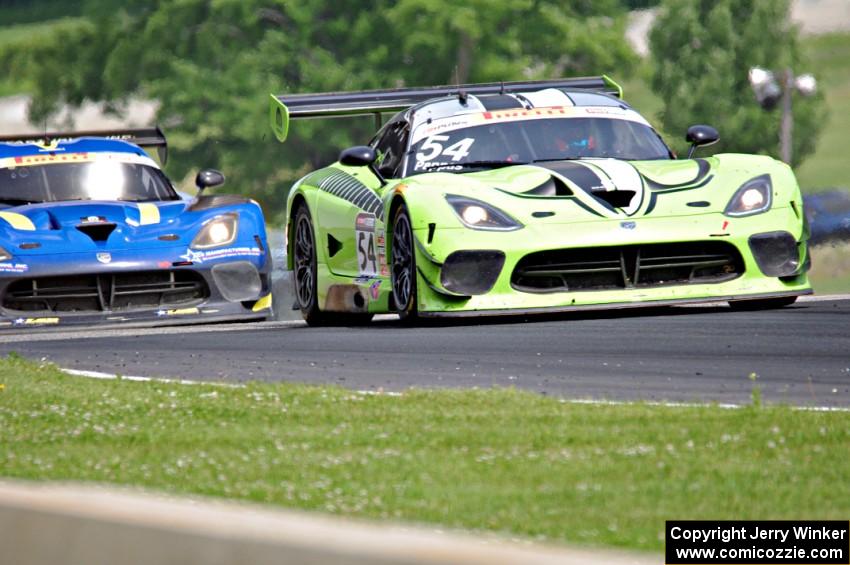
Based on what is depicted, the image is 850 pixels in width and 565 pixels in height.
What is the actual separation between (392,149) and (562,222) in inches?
92.6

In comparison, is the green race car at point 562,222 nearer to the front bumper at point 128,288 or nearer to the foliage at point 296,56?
the front bumper at point 128,288

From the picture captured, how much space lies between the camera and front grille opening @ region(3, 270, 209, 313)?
42.9ft

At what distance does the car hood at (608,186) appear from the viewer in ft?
36.4

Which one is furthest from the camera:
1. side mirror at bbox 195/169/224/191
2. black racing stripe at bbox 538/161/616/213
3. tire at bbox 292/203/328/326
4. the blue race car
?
side mirror at bbox 195/169/224/191

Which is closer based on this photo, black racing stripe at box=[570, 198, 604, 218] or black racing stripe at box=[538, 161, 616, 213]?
black racing stripe at box=[570, 198, 604, 218]

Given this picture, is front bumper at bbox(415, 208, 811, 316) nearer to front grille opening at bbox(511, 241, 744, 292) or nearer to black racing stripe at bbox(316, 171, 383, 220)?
front grille opening at bbox(511, 241, 744, 292)

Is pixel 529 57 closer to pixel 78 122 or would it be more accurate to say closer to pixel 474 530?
pixel 78 122

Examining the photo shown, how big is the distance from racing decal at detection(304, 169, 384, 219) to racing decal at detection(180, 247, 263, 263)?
2.22 feet

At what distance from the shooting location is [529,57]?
206ft

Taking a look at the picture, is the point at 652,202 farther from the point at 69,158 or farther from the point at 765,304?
the point at 69,158

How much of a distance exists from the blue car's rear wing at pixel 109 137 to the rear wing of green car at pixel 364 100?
1741 mm

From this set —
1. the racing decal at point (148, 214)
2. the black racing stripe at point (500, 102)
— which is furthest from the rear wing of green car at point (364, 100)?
the racing decal at point (148, 214)

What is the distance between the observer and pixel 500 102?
13.0m

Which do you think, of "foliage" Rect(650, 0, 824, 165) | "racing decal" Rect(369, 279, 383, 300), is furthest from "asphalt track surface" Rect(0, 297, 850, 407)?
"foliage" Rect(650, 0, 824, 165)
